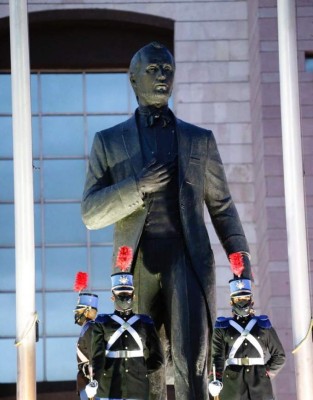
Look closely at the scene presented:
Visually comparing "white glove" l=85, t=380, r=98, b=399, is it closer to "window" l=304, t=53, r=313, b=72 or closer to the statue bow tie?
the statue bow tie

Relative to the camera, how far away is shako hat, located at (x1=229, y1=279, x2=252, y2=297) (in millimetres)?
12648

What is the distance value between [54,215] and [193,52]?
4.42m

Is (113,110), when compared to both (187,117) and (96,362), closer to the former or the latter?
(187,117)

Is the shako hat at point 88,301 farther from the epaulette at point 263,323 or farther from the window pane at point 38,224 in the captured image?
the window pane at point 38,224

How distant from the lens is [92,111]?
1303 inches

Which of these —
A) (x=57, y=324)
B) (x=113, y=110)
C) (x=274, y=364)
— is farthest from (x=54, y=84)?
(x=274, y=364)

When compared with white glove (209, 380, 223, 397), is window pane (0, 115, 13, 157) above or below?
above

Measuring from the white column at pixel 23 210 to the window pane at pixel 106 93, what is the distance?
1537 centimetres

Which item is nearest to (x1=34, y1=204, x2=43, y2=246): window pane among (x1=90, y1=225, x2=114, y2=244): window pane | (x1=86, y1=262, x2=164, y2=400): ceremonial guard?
(x1=90, y1=225, x2=114, y2=244): window pane

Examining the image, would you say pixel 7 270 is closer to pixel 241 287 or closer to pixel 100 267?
pixel 100 267

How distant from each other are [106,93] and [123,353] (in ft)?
68.7

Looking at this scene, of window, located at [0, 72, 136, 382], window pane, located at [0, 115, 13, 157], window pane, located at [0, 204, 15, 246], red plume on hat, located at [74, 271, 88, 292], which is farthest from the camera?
window pane, located at [0, 115, 13, 157]

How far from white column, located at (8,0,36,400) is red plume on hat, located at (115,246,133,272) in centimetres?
357

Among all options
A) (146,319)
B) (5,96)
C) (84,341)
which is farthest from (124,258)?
(5,96)
